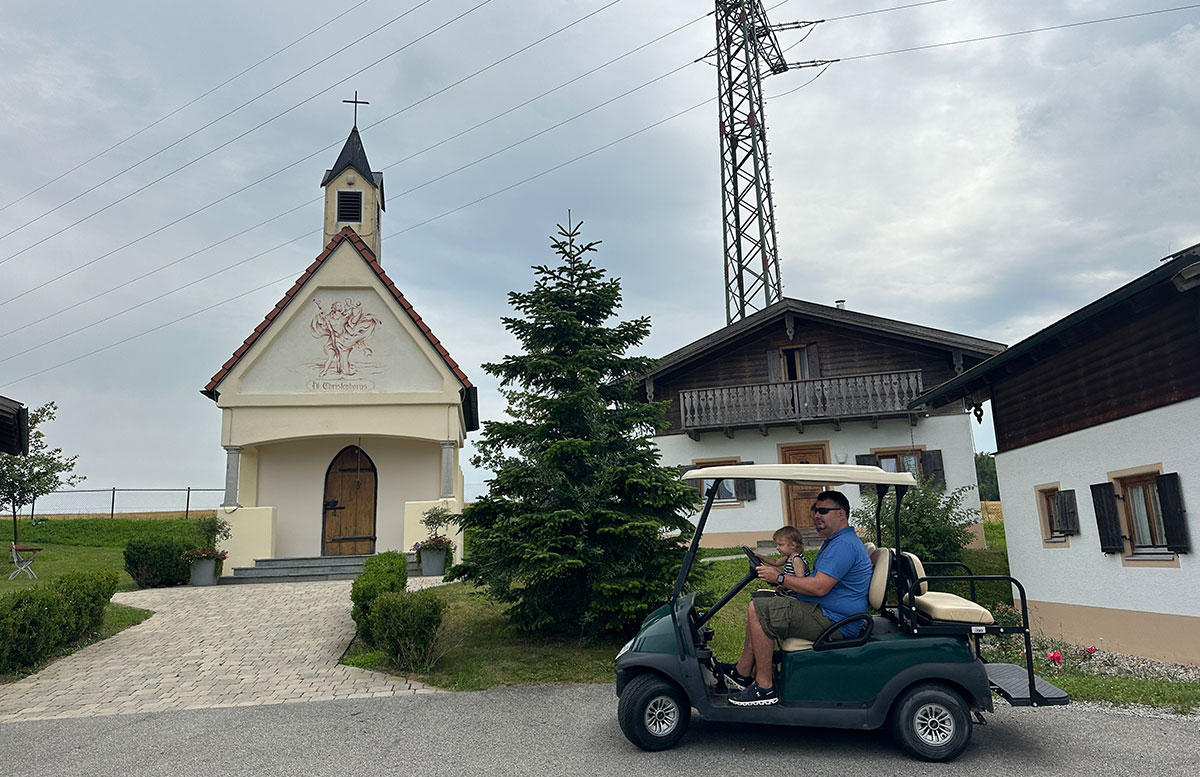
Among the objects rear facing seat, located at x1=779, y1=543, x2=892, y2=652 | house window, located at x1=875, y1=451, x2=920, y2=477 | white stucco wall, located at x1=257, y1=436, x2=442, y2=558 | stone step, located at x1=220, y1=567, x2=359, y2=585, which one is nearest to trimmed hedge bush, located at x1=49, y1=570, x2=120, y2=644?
stone step, located at x1=220, y1=567, x2=359, y2=585

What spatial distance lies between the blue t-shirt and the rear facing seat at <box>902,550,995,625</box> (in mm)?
290

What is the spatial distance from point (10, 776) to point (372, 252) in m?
16.8

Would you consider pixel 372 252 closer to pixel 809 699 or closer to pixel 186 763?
pixel 186 763

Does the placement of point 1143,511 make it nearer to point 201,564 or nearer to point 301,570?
point 301,570

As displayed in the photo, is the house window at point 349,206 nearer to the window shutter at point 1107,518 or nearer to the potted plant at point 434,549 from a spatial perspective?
the potted plant at point 434,549

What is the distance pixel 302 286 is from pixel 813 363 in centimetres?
1362

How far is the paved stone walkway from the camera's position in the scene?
7656 millimetres

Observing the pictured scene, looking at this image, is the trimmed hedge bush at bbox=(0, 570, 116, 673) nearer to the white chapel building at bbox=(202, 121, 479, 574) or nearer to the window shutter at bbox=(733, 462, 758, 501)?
the white chapel building at bbox=(202, 121, 479, 574)

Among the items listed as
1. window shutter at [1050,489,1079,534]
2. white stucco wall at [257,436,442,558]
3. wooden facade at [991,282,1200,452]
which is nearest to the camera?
wooden facade at [991,282,1200,452]

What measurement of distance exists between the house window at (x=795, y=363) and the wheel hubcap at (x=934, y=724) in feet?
57.3

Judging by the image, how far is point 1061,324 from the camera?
10430 millimetres

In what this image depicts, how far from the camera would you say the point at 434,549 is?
16.5 m

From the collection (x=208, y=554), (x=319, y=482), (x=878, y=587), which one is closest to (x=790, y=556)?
(x=878, y=587)

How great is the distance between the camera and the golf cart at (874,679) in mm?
5383
